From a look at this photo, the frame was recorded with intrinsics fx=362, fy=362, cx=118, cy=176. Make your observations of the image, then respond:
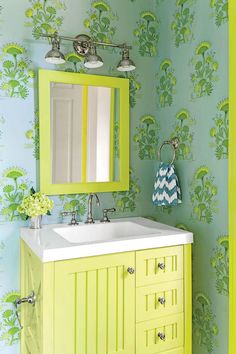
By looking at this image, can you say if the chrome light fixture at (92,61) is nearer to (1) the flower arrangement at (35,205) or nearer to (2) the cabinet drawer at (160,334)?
(1) the flower arrangement at (35,205)

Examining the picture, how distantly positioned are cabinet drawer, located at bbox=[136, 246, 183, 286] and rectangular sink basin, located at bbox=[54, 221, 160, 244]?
0.49ft

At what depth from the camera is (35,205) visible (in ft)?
6.17

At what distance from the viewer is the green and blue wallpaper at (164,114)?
1.83 meters

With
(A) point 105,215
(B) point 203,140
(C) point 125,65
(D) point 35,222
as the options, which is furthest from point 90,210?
(C) point 125,65

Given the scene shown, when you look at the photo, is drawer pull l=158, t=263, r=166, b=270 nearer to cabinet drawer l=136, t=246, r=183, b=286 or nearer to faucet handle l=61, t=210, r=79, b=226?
cabinet drawer l=136, t=246, r=183, b=286

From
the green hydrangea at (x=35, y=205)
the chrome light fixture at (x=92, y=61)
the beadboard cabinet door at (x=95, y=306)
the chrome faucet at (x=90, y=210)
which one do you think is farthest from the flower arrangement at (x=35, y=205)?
the chrome light fixture at (x=92, y=61)

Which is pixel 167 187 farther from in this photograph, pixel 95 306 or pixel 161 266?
pixel 95 306

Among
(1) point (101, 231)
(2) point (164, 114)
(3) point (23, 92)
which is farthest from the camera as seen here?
(2) point (164, 114)

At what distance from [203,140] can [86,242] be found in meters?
0.83

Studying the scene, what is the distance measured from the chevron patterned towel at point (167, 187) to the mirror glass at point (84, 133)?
11.0 inches

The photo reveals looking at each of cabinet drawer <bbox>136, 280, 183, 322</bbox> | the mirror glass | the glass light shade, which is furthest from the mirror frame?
cabinet drawer <bbox>136, 280, 183, 322</bbox>

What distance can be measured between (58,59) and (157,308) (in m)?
1.37

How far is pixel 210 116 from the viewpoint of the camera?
1.88 m

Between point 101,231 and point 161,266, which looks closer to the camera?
point 161,266
